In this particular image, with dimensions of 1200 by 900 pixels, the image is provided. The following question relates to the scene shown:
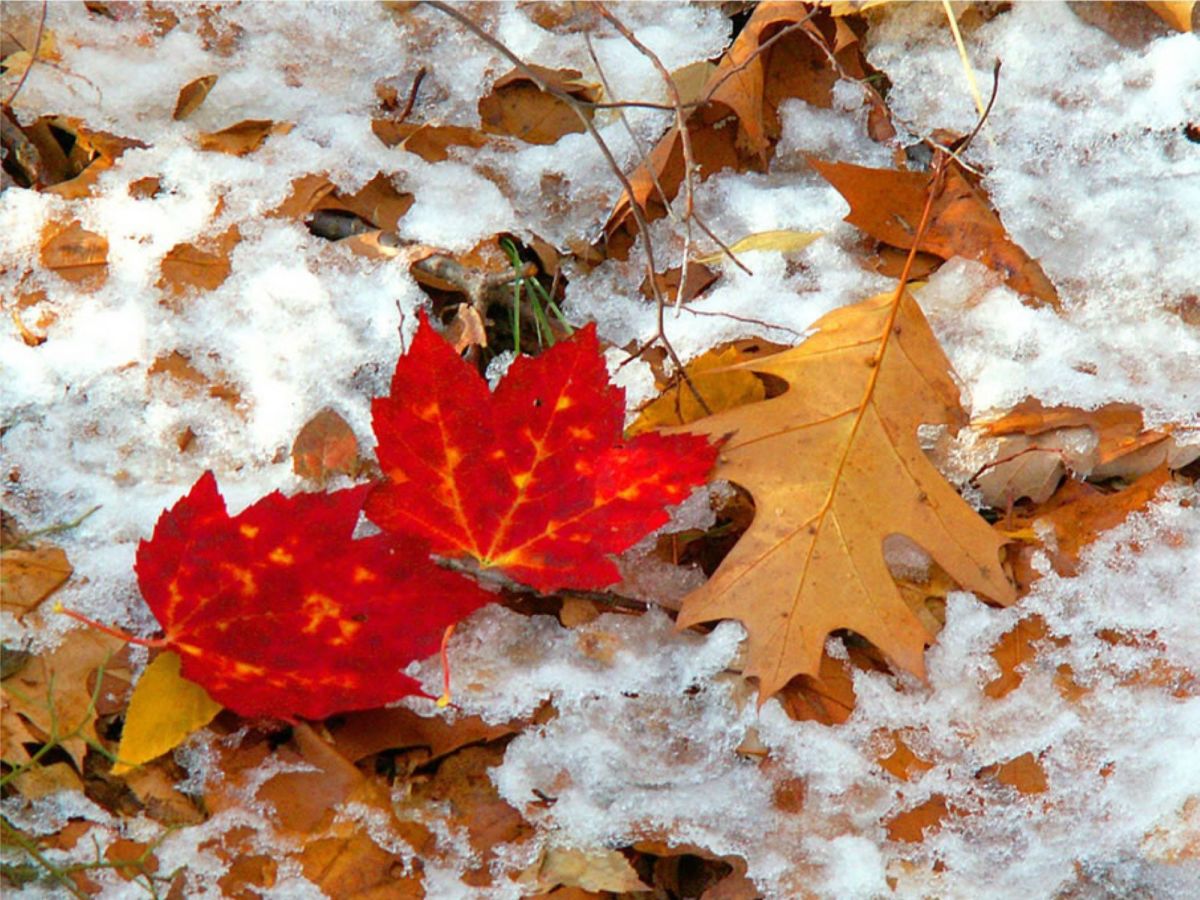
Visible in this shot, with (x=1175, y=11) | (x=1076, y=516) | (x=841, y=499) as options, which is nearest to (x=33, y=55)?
(x=841, y=499)

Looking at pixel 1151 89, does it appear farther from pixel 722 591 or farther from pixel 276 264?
pixel 276 264

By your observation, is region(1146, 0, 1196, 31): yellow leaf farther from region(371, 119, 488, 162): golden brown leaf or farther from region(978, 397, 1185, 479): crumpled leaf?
region(371, 119, 488, 162): golden brown leaf

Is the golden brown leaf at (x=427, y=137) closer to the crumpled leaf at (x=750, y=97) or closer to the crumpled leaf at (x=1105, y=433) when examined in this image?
the crumpled leaf at (x=750, y=97)

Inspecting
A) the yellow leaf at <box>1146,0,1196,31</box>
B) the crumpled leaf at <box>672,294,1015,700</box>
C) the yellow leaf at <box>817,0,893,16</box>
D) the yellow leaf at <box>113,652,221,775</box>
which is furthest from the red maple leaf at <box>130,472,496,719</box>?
the yellow leaf at <box>1146,0,1196,31</box>

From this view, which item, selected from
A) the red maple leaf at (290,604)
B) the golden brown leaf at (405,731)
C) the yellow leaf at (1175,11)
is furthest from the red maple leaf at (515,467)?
the yellow leaf at (1175,11)

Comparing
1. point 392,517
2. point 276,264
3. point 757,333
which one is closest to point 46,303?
point 276,264
